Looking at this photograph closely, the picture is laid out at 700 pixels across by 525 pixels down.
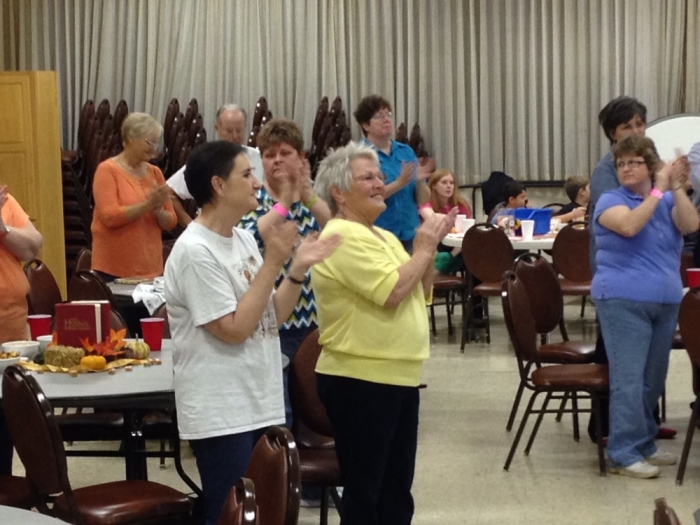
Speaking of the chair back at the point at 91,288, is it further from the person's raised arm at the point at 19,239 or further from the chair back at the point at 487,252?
the chair back at the point at 487,252

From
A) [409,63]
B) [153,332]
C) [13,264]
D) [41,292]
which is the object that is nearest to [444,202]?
[409,63]

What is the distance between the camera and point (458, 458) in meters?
5.28

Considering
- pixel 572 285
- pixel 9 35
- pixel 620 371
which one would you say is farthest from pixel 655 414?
pixel 9 35

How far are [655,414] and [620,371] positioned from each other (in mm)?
898

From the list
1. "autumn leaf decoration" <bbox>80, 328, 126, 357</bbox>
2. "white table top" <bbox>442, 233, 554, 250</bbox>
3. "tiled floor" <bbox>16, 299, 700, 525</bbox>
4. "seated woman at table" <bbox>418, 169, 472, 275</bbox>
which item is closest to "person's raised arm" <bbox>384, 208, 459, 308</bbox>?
"autumn leaf decoration" <bbox>80, 328, 126, 357</bbox>

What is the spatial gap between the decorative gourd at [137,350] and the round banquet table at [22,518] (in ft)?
4.40

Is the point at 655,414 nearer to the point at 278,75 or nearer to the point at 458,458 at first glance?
the point at 458,458

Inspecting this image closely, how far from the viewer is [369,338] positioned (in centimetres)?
332

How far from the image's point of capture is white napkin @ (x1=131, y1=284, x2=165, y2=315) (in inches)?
195

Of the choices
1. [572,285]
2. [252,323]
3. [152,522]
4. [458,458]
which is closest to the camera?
[252,323]

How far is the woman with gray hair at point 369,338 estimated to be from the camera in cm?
332

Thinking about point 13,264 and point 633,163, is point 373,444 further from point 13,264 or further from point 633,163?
point 633,163

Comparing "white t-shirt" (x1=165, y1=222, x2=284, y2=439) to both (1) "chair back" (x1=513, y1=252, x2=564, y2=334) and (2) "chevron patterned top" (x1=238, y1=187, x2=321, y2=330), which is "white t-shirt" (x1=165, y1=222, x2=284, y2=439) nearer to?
(2) "chevron patterned top" (x1=238, y1=187, x2=321, y2=330)

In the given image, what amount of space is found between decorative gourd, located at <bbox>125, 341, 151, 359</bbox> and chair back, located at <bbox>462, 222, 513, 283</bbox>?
422 centimetres
